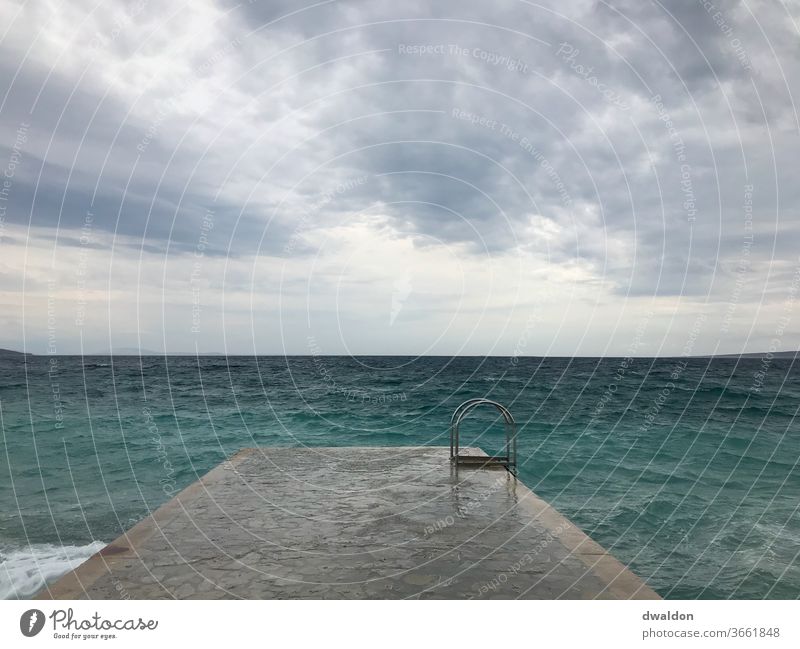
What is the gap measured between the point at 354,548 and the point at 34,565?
25.2 feet

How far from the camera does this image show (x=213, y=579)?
5375 mm

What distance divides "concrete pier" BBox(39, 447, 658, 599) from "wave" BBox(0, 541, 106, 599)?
307 centimetres

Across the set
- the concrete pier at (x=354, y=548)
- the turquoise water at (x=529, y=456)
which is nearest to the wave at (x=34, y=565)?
the turquoise water at (x=529, y=456)

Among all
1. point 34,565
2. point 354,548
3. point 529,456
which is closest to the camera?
point 354,548

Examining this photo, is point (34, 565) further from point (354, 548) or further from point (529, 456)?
point (529, 456)

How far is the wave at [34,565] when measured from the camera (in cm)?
923

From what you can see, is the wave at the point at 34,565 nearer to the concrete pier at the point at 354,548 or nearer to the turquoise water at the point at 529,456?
the turquoise water at the point at 529,456

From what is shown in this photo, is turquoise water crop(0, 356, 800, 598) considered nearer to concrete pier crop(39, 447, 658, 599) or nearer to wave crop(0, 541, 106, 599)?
wave crop(0, 541, 106, 599)

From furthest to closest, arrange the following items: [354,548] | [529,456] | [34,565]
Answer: [529,456] → [34,565] → [354,548]

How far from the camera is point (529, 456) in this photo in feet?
76.9

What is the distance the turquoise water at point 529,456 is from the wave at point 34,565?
1.6 inches

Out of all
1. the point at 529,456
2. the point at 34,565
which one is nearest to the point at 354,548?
the point at 34,565

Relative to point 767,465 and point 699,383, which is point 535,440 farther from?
point 699,383

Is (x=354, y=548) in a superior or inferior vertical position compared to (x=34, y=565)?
superior
